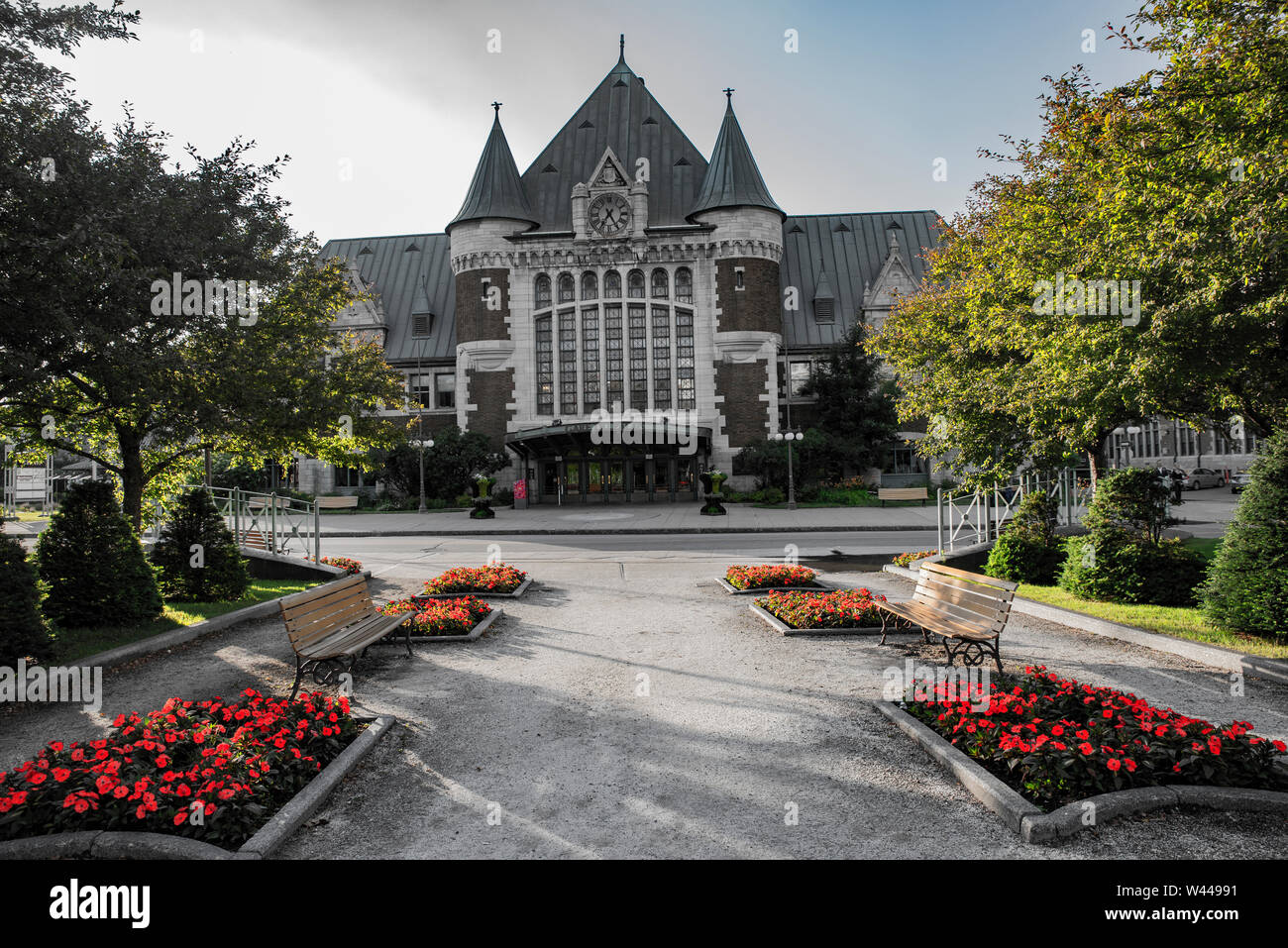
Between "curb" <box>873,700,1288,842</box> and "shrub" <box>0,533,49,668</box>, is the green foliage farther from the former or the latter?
"curb" <box>873,700,1288,842</box>

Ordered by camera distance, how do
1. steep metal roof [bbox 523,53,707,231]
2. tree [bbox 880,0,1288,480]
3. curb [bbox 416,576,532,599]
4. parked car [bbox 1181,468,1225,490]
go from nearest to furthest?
tree [bbox 880,0,1288,480]
curb [bbox 416,576,532,599]
steep metal roof [bbox 523,53,707,231]
parked car [bbox 1181,468,1225,490]

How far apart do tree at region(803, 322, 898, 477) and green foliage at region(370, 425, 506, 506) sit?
18.1 metres

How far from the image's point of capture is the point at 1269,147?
285 inches

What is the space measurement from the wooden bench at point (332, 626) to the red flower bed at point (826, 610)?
16.7 feet

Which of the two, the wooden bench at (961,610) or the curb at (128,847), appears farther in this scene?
the wooden bench at (961,610)

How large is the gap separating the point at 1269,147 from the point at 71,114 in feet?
40.5

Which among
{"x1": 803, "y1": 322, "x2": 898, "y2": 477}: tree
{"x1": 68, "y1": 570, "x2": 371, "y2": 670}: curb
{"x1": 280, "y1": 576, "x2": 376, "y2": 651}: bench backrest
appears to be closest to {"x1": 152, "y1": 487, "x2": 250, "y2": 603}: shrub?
{"x1": 68, "y1": 570, "x2": 371, "y2": 670}: curb

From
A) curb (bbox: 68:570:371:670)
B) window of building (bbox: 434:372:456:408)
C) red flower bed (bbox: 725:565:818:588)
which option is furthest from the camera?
window of building (bbox: 434:372:456:408)

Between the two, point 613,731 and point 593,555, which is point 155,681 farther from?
point 593,555

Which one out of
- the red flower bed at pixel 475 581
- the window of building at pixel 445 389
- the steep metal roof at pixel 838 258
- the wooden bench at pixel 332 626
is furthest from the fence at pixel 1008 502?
the window of building at pixel 445 389

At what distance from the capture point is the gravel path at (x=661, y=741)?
4.29 meters

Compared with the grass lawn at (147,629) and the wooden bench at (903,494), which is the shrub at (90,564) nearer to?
the grass lawn at (147,629)

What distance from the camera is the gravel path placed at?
14.1ft

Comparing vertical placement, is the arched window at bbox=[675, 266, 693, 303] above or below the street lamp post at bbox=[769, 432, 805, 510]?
above
